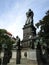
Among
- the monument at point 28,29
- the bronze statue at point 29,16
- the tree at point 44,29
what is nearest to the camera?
the tree at point 44,29

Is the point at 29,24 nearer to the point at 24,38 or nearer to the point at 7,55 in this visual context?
the point at 24,38

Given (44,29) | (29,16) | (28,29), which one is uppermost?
(29,16)

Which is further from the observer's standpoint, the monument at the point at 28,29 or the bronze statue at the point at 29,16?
the bronze statue at the point at 29,16

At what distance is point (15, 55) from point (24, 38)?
28.4 feet

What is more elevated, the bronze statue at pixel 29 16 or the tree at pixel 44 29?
the bronze statue at pixel 29 16

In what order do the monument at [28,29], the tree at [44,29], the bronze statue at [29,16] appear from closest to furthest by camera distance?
the tree at [44,29]
the monument at [28,29]
the bronze statue at [29,16]

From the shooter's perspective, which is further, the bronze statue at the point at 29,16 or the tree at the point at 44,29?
the bronze statue at the point at 29,16

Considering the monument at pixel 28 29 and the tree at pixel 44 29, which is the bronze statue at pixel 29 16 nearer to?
the monument at pixel 28 29

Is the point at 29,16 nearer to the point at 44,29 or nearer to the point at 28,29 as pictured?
the point at 28,29

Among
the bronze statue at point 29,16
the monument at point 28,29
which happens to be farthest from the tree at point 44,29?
the bronze statue at point 29,16

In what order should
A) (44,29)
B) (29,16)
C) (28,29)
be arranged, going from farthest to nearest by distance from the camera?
(29,16) → (28,29) → (44,29)

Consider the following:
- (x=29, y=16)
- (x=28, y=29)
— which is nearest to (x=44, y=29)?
(x=28, y=29)

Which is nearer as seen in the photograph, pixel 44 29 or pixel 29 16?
pixel 44 29

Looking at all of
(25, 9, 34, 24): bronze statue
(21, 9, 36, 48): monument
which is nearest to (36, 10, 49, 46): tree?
(21, 9, 36, 48): monument
